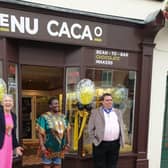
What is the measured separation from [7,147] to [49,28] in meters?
2.04

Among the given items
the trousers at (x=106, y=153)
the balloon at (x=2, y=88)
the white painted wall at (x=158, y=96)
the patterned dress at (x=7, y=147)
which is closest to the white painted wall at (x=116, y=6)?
the white painted wall at (x=158, y=96)

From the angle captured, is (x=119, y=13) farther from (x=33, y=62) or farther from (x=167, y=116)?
(x=167, y=116)

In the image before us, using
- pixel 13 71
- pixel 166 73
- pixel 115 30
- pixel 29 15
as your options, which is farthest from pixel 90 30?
pixel 166 73

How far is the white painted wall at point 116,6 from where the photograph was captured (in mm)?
4930

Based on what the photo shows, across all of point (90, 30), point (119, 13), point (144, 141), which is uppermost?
point (119, 13)

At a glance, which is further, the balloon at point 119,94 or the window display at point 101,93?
the balloon at point 119,94

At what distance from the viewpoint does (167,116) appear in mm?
6066

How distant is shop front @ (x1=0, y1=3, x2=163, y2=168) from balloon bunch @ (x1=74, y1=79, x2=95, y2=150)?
8 cm

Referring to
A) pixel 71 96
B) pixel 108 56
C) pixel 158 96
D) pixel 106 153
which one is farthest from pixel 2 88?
pixel 158 96

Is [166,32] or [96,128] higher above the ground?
[166,32]

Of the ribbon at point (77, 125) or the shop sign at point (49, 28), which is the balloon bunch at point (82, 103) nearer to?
the ribbon at point (77, 125)

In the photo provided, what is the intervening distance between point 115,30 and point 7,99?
2493 millimetres

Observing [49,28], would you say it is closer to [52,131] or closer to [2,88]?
Answer: [2,88]

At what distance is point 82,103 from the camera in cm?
481
